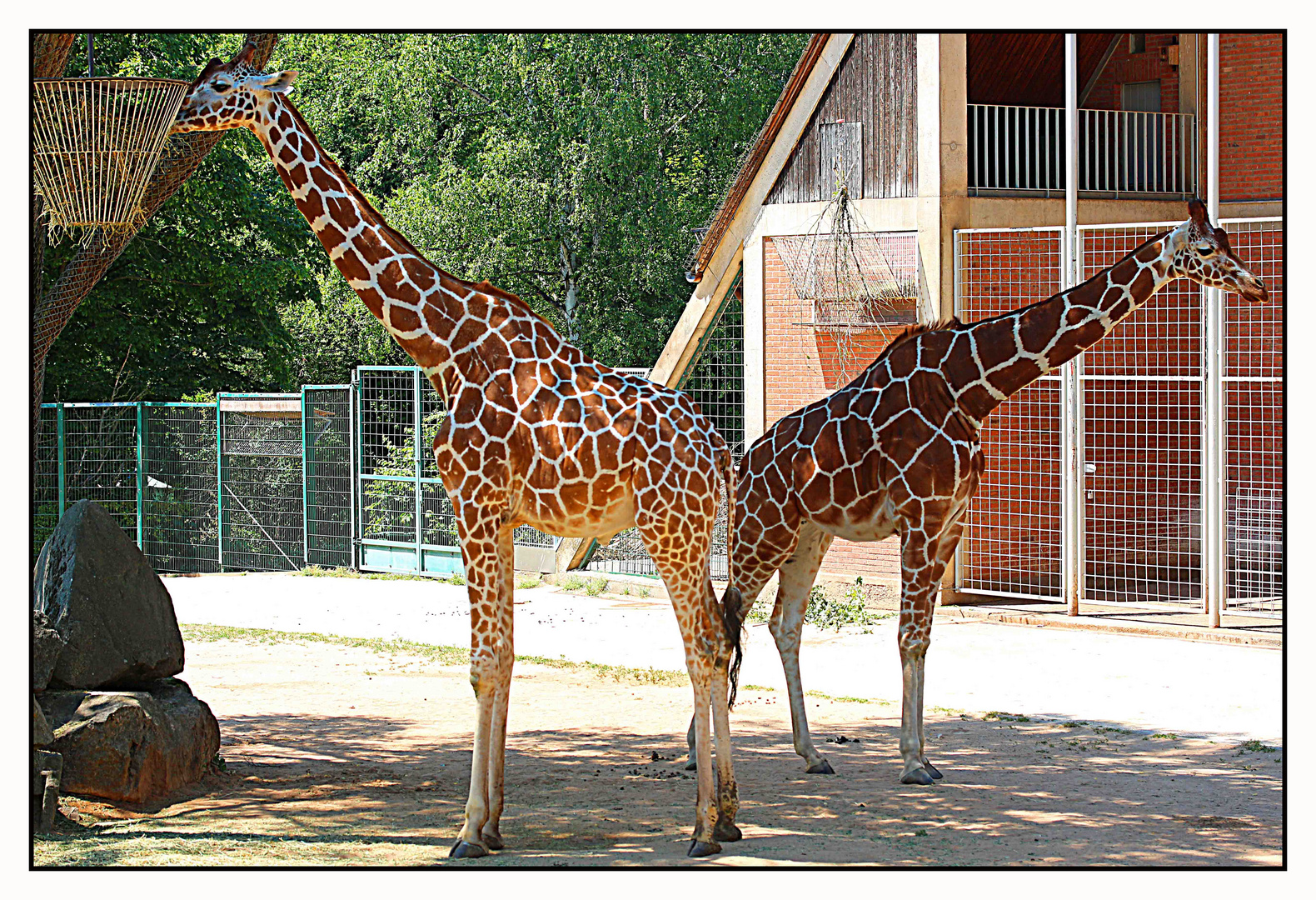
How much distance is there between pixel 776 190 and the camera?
15172 mm

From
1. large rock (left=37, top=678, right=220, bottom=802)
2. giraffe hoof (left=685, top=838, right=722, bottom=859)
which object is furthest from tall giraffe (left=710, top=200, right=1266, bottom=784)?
large rock (left=37, top=678, right=220, bottom=802)

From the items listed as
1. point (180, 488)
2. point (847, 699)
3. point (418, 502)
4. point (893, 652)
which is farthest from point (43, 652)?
point (180, 488)

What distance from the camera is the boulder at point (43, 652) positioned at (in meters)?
7.17

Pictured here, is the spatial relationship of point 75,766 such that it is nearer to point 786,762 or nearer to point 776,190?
point 786,762

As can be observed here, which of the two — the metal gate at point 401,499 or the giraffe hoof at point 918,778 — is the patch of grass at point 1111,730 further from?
the metal gate at point 401,499

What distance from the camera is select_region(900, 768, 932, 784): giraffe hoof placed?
25.9 feet

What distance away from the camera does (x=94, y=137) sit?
268 inches

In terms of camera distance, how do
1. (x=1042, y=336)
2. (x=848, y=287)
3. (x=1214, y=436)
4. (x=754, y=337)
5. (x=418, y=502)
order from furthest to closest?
1. (x=418, y=502)
2. (x=754, y=337)
3. (x=848, y=287)
4. (x=1214, y=436)
5. (x=1042, y=336)

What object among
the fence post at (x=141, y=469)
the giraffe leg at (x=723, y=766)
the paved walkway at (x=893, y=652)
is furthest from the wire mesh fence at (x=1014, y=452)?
the fence post at (x=141, y=469)

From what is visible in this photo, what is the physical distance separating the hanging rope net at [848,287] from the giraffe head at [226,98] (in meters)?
8.16

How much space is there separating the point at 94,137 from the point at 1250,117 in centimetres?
1314

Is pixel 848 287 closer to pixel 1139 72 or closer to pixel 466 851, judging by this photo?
pixel 1139 72

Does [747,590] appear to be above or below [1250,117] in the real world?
below

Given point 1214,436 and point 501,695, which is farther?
point 1214,436
